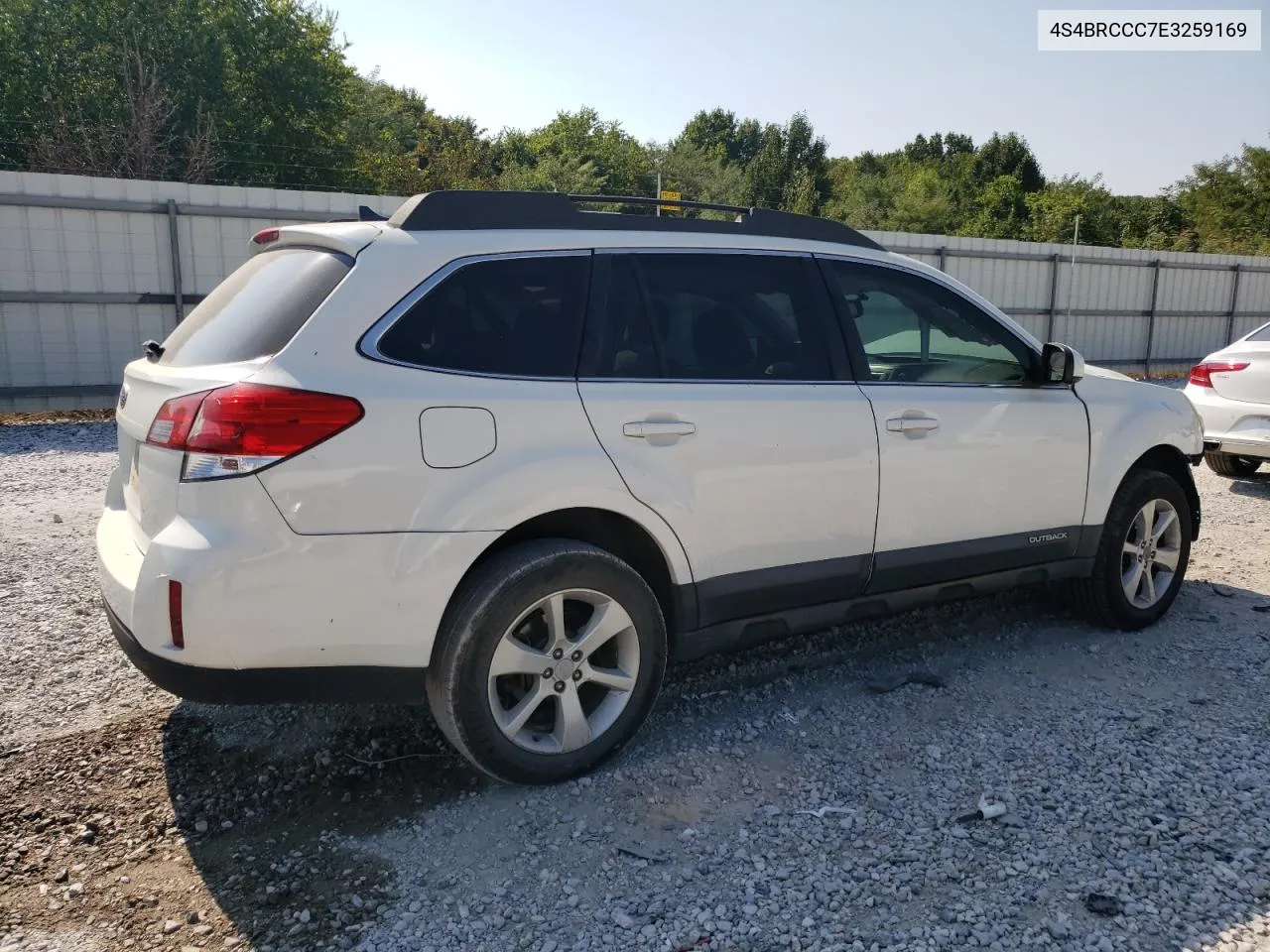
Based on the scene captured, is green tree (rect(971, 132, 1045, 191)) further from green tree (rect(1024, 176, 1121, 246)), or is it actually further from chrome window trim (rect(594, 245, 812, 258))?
chrome window trim (rect(594, 245, 812, 258))

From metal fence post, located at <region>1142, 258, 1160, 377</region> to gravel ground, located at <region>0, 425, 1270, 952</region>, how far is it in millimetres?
17662

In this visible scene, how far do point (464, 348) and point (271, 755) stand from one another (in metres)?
1.58

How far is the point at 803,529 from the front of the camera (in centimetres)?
367

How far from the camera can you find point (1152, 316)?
795 inches

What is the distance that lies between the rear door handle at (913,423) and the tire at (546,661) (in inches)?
47.9

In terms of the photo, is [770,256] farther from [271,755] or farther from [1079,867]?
[271,755]

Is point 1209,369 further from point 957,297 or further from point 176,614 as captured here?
point 176,614

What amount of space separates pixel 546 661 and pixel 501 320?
42.2 inches

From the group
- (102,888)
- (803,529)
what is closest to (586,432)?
(803,529)

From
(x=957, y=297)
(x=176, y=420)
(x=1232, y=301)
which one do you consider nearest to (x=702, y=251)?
(x=957, y=297)

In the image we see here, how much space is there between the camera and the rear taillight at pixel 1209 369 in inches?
314

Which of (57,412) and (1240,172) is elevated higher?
(1240,172)

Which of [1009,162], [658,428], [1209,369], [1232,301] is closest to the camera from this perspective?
[658,428]

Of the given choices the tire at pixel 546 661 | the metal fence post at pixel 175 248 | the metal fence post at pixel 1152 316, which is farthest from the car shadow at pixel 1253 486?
the metal fence post at pixel 1152 316
